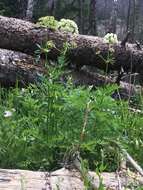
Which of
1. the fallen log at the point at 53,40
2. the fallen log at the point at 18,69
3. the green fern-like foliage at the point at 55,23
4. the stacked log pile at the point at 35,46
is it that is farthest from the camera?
the fallen log at the point at 53,40

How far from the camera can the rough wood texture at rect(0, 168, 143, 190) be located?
2.37 meters

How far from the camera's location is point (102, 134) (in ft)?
10.5

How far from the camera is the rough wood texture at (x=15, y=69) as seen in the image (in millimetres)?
6891

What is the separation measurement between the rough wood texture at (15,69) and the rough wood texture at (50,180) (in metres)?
4.21

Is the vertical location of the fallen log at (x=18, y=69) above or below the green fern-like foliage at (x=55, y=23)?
below

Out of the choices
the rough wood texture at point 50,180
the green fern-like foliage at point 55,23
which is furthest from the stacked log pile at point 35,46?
the rough wood texture at point 50,180

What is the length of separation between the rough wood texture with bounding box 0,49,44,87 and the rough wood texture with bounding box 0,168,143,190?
13.8ft

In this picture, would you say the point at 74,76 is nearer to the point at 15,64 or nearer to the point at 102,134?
the point at 15,64

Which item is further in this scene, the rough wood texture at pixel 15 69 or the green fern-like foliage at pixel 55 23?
the rough wood texture at pixel 15 69

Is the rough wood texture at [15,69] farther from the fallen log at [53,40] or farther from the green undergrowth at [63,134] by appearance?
the green undergrowth at [63,134]

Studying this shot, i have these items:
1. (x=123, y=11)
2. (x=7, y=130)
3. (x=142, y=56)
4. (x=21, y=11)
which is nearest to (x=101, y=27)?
(x=123, y=11)

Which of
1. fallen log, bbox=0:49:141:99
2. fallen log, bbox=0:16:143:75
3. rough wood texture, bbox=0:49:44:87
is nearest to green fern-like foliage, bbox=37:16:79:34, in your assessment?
fallen log, bbox=0:49:141:99

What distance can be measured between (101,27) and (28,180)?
133 ft

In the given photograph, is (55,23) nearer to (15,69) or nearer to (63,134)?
(63,134)
